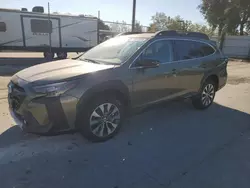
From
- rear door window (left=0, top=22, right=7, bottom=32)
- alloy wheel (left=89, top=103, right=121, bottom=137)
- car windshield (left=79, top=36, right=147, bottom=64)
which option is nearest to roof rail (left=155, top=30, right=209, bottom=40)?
car windshield (left=79, top=36, right=147, bottom=64)

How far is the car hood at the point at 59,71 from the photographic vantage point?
3.46 metres

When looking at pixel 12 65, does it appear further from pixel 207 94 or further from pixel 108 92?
pixel 108 92

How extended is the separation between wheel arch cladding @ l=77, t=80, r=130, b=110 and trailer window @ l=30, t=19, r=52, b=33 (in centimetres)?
1281

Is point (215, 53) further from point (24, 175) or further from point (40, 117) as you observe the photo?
point (24, 175)

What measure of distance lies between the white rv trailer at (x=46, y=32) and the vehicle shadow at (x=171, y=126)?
11.9 m

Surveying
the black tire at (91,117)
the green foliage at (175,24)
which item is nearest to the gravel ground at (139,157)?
the black tire at (91,117)

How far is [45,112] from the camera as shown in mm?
3311

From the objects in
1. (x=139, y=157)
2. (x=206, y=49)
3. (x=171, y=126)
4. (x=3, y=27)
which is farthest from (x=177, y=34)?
(x=3, y=27)

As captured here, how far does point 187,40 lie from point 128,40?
136 cm

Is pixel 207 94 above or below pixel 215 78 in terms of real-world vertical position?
below

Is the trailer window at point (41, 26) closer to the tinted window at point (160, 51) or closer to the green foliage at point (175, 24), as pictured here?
the tinted window at point (160, 51)

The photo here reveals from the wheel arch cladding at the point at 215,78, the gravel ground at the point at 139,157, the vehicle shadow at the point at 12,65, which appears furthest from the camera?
the vehicle shadow at the point at 12,65

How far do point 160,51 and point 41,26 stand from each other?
12.5m

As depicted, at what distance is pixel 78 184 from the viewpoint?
2.91 m
